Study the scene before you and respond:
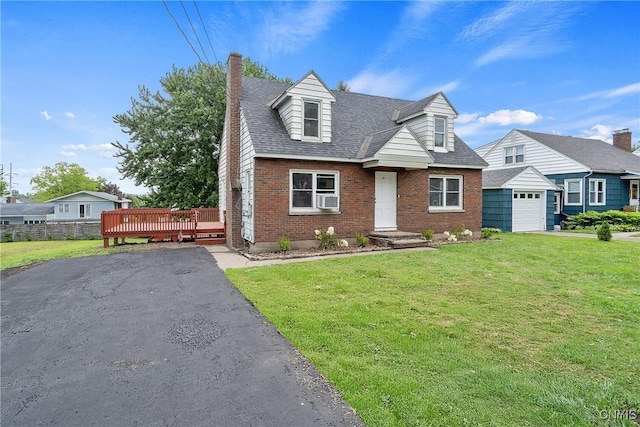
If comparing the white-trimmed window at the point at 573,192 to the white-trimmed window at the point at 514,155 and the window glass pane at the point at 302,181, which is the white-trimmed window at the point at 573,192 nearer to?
the white-trimmed window at the point at 514,155

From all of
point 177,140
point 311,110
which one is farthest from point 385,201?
point 177,140

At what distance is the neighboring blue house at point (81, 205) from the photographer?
129 feet

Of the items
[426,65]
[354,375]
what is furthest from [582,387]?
[426,65]

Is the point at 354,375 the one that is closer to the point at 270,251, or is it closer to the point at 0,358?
the point at 0,358

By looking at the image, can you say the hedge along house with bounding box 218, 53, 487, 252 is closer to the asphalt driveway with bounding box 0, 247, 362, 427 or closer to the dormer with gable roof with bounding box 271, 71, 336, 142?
the dormer with gable roof with bounding box 271, 71, 336, 142

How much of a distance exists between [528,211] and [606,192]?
7152 millimetres

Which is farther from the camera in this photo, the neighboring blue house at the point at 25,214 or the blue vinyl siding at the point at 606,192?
the neighboring blue house at the point at 25,214

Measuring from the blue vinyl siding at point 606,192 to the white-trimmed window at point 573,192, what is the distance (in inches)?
7.5

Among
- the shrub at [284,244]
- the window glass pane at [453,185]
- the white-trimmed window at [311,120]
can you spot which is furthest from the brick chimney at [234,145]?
the window glass pane at [453,185]

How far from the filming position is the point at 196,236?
1371cm

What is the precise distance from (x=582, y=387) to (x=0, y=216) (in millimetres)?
56274

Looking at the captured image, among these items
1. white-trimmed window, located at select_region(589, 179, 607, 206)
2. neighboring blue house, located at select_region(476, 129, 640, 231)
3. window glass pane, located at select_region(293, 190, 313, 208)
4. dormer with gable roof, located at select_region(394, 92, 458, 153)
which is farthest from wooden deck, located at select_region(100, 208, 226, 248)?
white-trimmed window, located at select_region(589, 179, 607, 206)

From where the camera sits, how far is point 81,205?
39844 mm

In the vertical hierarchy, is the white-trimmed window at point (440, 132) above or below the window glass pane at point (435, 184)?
above
